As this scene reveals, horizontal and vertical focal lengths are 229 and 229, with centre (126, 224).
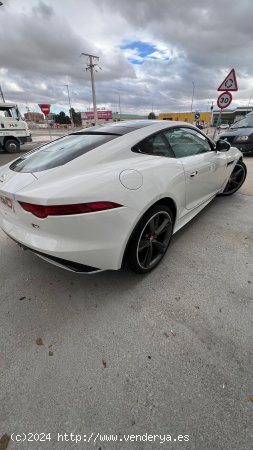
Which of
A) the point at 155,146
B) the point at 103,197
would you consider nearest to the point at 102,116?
the point at 155,146

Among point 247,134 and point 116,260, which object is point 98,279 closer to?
point 116,260

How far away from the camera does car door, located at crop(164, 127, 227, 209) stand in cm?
259

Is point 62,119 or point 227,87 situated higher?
point 62,119

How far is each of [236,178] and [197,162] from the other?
2150mm

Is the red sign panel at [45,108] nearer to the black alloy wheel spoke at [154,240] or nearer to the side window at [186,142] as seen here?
the side window at [186,142]

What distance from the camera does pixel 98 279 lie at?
7.68 ft

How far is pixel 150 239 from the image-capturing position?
225 centimetres

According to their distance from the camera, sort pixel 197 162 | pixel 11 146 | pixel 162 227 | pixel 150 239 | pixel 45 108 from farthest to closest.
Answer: pixel 45 108, pixel 11 146, pixel 197 162, pixel 162 227, pixel 150 239

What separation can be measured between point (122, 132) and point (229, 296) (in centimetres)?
188

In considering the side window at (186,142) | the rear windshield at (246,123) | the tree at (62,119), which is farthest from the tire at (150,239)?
the tree at (62,119)

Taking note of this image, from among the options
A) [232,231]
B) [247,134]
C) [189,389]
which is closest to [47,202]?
[189,389]

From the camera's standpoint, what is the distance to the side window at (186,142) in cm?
258

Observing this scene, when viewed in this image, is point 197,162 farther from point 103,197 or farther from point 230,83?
point 230,83

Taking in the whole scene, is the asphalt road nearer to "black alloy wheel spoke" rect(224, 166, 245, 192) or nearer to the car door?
the car door
